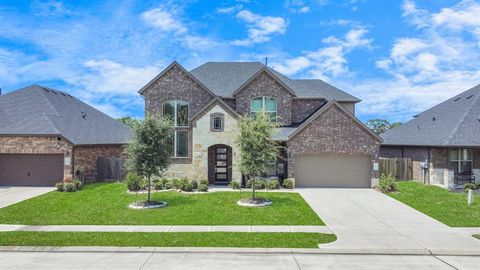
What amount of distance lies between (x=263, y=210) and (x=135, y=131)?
720 centimetres

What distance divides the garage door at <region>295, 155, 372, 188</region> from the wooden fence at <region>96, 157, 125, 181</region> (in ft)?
42.6

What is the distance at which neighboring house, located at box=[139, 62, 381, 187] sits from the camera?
71.1 ft

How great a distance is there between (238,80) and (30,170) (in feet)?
53.3

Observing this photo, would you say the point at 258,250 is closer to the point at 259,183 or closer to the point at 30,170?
the point at 259,183

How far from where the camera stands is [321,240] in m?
10.7

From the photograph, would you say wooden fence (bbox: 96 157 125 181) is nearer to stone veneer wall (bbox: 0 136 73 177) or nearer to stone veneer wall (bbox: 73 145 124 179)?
stone veneer wall (bbox: 73 145 124 179)

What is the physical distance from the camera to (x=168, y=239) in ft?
35.2

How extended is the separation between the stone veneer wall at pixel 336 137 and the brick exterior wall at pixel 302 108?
3.59m

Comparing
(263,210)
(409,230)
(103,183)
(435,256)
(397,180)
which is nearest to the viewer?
(435,256)

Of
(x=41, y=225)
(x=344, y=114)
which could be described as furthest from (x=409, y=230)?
(x=41, y=225)

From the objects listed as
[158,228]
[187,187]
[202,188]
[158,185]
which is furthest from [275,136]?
[158,228]

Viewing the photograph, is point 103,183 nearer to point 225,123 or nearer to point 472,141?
point 225,123

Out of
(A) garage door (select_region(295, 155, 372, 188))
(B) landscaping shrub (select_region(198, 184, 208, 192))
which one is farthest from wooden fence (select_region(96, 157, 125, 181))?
(A) garage door (select_region(295, 155, 372, 188))

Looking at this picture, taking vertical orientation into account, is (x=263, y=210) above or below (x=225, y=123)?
below
